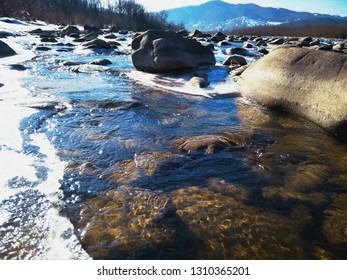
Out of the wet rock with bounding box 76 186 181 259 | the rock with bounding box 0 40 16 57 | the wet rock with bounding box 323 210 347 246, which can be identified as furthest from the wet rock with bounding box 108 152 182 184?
the rock with bounding box 0 40 16 57

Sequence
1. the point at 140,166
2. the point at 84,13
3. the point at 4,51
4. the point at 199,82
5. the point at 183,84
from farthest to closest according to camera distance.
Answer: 1. the point at 84,13
2. the point at 4,51
3. the point at 183,84
4. the point at 199,82
5. the point at 140,166

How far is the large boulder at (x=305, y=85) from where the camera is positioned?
4277mm

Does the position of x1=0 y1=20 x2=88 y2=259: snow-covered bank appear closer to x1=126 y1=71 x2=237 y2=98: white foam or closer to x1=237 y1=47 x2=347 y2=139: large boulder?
x1=126 y1=71 x2=237 y2=98: white foam

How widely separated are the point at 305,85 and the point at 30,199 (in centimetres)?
435

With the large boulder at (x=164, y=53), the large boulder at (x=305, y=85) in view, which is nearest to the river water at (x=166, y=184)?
the large boulder at (x=305, y=85)

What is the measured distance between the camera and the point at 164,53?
818cm

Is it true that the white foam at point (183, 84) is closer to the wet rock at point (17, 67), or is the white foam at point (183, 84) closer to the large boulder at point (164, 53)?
the large boulder at point (164, 53)

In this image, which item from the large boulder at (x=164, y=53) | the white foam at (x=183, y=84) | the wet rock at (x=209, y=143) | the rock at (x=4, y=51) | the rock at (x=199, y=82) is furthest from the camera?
the rock at (x=4, y=51)

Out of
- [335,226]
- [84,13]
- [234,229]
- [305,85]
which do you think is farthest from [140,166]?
[84,13]

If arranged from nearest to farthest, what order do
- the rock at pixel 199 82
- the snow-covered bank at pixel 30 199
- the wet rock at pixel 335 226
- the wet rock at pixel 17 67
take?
the snow-covered bank at pixel 30 199 < the wet rock at pixel 335 226 < the rock at pixel 199 82 < the wet rock at pixel 17 67

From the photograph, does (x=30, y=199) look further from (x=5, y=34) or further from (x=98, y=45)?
(x=5, y=34)

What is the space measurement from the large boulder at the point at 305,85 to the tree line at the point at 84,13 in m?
27.3
